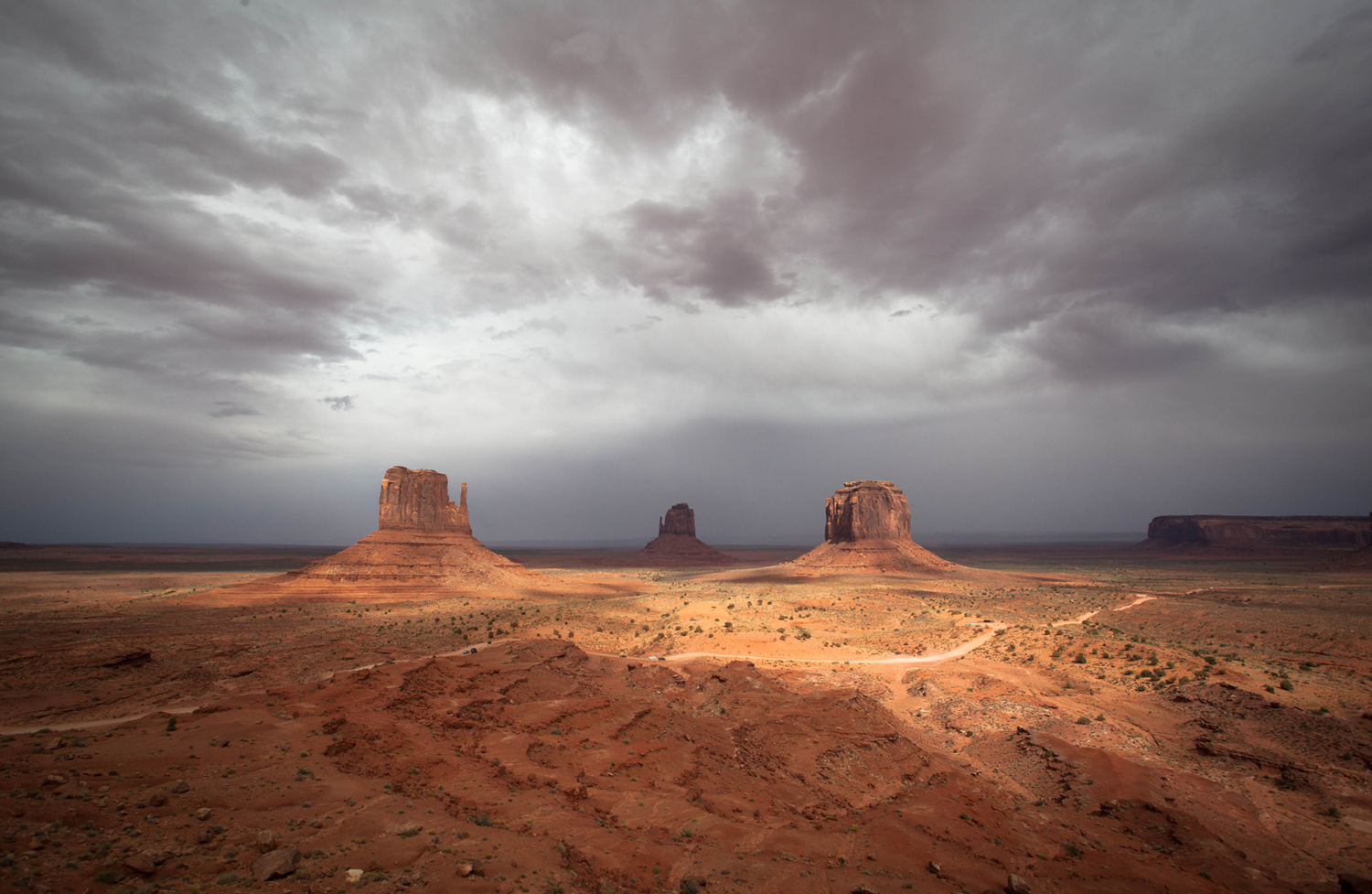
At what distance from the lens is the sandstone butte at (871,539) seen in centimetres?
9144

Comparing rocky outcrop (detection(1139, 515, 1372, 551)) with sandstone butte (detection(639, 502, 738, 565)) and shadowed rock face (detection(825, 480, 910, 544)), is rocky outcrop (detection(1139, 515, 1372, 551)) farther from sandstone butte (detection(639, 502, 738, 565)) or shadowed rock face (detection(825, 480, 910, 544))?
sandstone butte (detection(639, 502, 738, 565))

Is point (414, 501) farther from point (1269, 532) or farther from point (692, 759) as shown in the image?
point (1269, 532)

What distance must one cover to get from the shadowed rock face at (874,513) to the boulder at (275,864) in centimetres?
9865

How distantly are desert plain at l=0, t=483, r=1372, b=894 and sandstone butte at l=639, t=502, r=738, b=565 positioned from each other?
117182mm

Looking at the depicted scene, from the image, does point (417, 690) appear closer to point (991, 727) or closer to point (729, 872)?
point (729, 872)

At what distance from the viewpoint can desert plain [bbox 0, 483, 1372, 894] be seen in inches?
416

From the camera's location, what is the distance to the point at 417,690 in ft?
67.3

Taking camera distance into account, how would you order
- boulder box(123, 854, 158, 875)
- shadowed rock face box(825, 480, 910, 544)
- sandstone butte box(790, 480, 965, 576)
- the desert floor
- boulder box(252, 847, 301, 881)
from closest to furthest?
boulder box(123, 854, 158, 875)
boulder box(252, 847, 301, 881)
the desert floor
sandstone butte box(790, 480, 965, 576)
shadowed rock face box(825, 480, 910, 544)

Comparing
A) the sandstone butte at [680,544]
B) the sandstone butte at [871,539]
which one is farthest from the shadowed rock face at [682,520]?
the sandstone butte at [871,539]

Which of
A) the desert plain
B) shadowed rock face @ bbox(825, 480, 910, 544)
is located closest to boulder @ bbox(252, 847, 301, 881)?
the desert plain

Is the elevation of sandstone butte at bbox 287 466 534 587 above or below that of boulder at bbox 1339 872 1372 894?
above

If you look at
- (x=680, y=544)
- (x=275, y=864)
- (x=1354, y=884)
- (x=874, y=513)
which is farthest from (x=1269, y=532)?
(x=275, y=864)

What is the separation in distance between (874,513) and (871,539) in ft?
15.6

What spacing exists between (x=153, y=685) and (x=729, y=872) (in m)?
28.7
